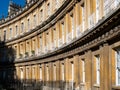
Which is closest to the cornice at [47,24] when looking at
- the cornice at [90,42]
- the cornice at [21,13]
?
the cornice at [21,13]

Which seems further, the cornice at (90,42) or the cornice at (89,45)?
the cornice at (89,45)

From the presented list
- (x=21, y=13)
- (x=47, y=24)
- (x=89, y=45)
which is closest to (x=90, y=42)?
(x=89, y=45)

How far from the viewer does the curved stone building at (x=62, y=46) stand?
1791 centimetres

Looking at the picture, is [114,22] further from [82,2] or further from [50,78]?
[50,78]

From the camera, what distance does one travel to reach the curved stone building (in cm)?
1791

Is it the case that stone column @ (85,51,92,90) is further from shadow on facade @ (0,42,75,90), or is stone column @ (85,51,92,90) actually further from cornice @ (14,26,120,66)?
shadow on facade @ (0,42,75,90)

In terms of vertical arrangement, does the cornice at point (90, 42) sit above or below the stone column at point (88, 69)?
above

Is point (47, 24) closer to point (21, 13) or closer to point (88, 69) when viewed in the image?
point (21, 13)

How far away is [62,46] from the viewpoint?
3152cm

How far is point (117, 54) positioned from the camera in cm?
1733

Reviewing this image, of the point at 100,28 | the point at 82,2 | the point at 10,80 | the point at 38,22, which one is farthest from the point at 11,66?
the point at 100,28

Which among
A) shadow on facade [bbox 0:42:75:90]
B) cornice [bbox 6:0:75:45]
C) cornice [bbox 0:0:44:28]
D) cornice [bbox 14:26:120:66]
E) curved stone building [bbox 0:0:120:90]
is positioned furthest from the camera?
cornice [bbox 0:0:44:28]

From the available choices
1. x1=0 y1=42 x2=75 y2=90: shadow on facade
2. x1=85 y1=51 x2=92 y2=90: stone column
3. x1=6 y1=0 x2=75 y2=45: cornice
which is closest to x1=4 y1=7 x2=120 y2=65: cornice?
x1=85 y1=51 x2=92 y2=90: stone column

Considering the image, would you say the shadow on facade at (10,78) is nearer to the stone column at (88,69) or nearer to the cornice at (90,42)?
the cornice at (90,42)
